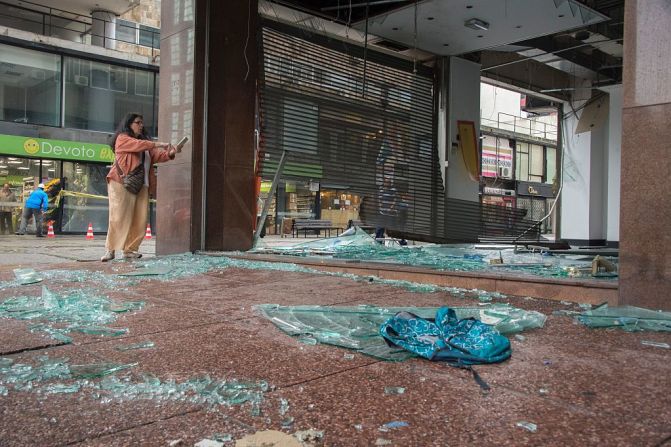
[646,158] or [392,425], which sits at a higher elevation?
[646,158]

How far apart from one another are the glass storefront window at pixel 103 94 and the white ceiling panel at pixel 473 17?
41.4ft

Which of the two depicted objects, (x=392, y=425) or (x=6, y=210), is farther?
(x=6, y=210)

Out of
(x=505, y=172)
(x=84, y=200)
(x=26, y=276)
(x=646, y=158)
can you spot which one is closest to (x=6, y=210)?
(x=84, y=200)

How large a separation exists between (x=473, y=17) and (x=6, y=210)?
16.4 meters

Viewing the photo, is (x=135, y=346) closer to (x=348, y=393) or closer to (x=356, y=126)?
(x=348, y=393)

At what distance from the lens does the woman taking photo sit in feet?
22.0

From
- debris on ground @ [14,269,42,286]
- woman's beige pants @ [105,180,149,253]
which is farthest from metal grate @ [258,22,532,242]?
debris on ground @ [14,269,42,286]

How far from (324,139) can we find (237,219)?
2.47 metres

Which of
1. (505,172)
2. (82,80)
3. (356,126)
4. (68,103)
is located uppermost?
(82,80)

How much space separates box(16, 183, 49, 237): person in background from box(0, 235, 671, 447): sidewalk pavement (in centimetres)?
1566

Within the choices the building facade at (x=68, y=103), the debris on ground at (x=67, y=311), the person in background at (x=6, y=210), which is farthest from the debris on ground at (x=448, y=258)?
the person in background at (x=6, y=210)

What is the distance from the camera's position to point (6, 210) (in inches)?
717

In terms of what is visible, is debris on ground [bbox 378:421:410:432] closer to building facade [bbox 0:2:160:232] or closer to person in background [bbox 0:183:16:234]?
building facade [bbox 0:2:160:232]

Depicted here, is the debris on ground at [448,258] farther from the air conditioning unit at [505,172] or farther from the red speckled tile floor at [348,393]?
the air conditioning unit at [505,172]
